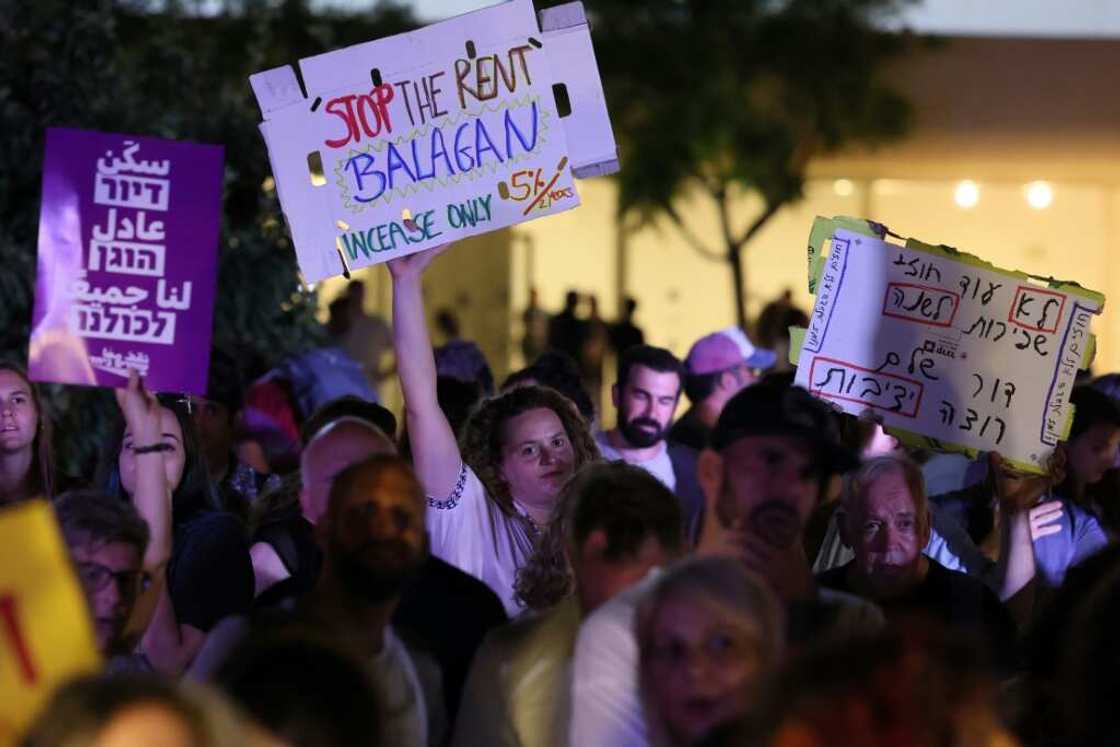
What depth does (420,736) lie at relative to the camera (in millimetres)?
4637

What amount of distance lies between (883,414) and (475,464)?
143cm

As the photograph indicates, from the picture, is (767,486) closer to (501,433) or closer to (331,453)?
(331,453)

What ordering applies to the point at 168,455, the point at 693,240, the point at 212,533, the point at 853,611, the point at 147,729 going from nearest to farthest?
1. the point at 147,729
2. the point at 853,611
3. the point at 212,533
4. the point at 168,455
5. the point at 693,240

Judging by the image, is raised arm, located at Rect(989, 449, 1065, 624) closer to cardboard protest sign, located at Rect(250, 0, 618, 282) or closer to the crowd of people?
the crowd of people

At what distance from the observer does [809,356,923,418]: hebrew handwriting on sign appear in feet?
23.7

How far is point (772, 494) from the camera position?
4770mm

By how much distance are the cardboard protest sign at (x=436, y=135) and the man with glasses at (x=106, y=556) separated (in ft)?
6.60

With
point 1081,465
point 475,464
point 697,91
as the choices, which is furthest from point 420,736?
point 697,91

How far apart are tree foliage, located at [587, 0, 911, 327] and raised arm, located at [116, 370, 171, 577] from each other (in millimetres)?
23366

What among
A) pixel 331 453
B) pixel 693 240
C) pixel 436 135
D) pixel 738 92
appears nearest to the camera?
pixel 331 453

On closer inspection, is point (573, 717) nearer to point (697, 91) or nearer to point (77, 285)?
point (77, 285)

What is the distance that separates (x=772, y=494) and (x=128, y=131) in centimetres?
834

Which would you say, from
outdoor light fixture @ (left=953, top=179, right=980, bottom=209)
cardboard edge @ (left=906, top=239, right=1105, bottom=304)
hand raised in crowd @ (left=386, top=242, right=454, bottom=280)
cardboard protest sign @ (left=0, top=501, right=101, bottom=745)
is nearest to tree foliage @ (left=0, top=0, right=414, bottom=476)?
hand raised in crowd @ (left=386, top=242, right=454, bottom=280)

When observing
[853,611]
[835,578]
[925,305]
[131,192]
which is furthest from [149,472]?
[925,305]
